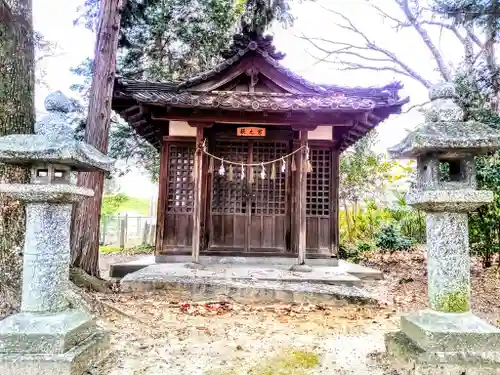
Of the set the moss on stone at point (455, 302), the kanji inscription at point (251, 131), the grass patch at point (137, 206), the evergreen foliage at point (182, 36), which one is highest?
the evergreen foliage at point (182, 36)

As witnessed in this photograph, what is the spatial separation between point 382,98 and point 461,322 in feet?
19.0

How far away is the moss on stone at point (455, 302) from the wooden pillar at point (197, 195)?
5.34 meters

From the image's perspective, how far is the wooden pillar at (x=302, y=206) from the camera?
26.3ft

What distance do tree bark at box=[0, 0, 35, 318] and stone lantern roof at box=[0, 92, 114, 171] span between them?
3.82ft

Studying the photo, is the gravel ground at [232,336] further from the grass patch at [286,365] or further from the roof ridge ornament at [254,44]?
the roof ridge ornament at [254,44]

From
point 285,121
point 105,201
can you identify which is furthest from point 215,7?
point 105,201

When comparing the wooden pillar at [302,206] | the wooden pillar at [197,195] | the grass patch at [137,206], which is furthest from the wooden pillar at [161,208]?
the grass patch at [137,206]

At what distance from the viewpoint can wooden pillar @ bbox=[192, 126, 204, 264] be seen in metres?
8.04

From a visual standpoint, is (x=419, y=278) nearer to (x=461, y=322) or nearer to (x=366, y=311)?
(x=366, y=311)

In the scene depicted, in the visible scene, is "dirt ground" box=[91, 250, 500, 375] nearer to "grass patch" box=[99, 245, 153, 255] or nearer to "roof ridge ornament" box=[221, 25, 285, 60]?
"roof ridge ornament" box=[221, 25, 285, 60]

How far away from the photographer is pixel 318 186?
9.21m

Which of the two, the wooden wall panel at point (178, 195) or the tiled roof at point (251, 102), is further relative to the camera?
the wooden wall panel at point (178, 195)

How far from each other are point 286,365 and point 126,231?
16091 millimetres

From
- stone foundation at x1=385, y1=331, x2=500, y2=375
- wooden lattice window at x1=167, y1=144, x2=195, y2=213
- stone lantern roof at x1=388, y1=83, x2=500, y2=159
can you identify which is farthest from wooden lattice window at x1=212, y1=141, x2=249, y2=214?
stone foundation at x1=385, y1=331, x2=500, y2=375
